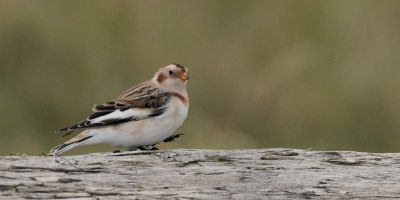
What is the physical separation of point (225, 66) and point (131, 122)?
2215 millimetres

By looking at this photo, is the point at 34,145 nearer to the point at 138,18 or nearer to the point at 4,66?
the point at 4,66

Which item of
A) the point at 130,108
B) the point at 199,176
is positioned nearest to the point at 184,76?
the point at 130,108

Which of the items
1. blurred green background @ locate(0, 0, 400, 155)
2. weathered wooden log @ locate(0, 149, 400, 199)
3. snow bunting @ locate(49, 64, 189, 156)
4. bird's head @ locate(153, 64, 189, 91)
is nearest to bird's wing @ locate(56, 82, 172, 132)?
snow bunting @ locate(49, 64, 189, 156)

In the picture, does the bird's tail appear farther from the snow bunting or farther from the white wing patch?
the white wing patch

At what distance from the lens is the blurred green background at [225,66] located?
632 cm

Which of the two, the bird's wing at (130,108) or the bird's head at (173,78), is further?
the bird's head at (173,78)

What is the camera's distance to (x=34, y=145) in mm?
5992

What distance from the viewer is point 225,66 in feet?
21.7

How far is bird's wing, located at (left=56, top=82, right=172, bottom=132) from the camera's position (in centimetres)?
446

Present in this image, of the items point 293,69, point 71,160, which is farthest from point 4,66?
point 71,160

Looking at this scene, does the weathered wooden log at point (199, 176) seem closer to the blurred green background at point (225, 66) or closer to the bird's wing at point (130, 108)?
the bird's wing at point (130, 108)

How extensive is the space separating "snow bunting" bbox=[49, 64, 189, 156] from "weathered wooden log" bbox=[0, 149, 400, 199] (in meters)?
0.32

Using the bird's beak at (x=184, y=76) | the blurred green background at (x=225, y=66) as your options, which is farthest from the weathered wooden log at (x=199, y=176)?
the blurred green background at (x=225, y=66)

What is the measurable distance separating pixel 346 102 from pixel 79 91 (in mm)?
2110
